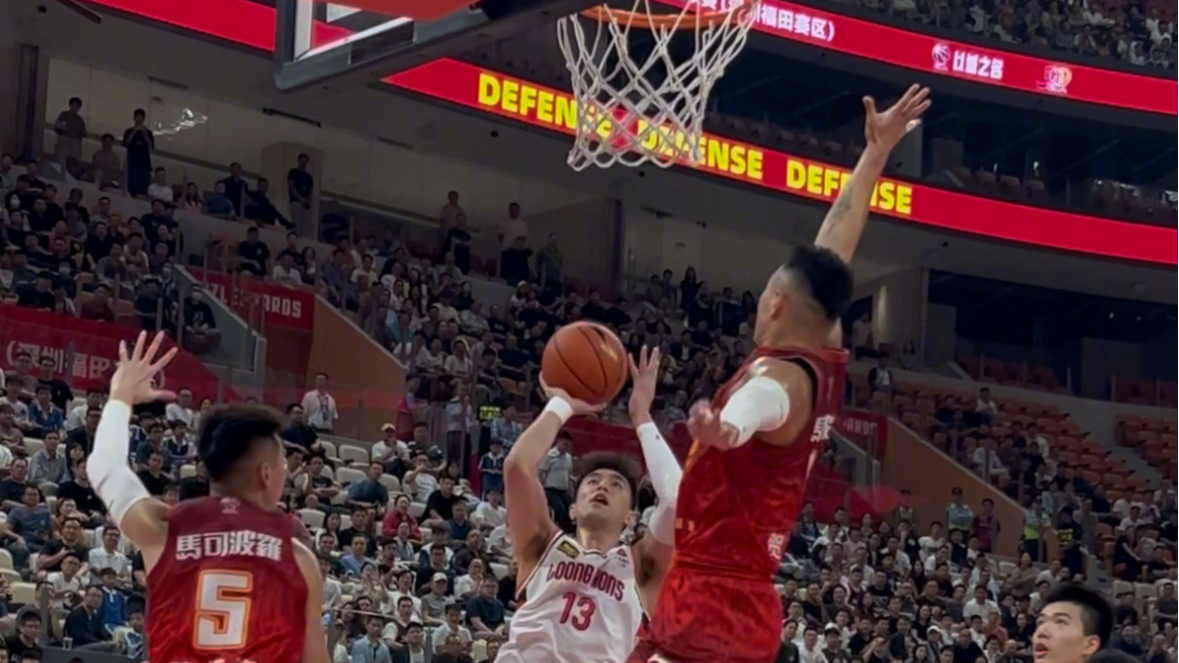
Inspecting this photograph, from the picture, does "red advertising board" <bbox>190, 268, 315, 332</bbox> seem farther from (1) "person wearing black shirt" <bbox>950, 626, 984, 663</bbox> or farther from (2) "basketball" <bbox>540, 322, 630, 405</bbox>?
(2) "basketball" <bbox>540, 322, 630, 405</bbox>

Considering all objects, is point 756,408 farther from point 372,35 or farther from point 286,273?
point 286,273

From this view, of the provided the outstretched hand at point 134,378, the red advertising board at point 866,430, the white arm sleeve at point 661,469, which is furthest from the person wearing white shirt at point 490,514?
the outstretched hand at point 134,378

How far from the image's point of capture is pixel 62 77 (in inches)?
858

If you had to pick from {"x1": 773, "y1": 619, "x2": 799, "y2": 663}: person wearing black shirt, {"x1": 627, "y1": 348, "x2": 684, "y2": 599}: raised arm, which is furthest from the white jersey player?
{"x1": 773, "y1": 619, "x2": 799, "y2": 663}: person wearing black shirt

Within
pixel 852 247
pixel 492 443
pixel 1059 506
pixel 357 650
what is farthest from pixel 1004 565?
pixel 852 247

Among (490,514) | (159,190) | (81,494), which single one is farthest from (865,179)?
(159,190)

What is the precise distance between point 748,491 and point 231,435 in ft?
4.37

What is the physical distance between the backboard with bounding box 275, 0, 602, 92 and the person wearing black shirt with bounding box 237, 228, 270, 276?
30.2ft

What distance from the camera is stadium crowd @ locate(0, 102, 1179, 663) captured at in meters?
11.9

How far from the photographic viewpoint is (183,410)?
1384 cm

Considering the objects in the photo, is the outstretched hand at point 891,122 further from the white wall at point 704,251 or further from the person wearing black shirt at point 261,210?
the white wall at point 704,251

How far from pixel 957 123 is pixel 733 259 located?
388cm

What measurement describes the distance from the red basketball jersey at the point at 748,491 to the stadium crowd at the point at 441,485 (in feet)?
15.6

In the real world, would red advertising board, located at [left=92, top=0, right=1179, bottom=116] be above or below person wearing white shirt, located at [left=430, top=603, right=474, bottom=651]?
above
